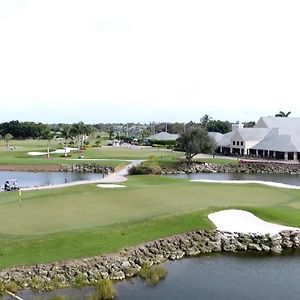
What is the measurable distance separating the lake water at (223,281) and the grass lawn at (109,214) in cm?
310

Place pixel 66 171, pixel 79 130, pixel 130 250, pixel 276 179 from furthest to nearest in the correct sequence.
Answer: pixel 79 130, pixel 66 171, pixel 276 179, pixel 130 250

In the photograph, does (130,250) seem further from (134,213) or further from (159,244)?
(134,213)

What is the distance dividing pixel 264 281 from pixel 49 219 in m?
13.5

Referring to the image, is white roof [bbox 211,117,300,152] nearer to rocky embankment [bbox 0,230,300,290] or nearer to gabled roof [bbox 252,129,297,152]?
gabled roof [bbox 252,129,297,152]

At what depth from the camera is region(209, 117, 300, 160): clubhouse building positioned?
98.9 metres

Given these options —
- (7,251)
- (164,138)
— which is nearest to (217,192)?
(7,251)

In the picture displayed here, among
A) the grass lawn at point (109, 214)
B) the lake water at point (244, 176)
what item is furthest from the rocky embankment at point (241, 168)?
the grass lawn at point (109, 214)

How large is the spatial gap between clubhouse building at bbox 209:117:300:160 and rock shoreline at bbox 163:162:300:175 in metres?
11.0

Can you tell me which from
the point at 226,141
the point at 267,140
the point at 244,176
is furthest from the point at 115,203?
the point at 226,141

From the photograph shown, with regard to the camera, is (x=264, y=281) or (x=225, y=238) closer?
(x=264, y=281)

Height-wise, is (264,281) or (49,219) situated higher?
(49,219)

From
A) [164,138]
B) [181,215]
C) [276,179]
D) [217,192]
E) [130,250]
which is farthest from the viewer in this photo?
[164,138]

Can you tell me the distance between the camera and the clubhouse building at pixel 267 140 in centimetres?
9894

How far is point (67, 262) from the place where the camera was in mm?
25141
